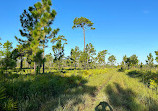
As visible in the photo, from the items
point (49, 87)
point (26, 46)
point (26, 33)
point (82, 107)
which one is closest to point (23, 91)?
point (49, 87)

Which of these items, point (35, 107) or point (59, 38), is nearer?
point (35, 107)

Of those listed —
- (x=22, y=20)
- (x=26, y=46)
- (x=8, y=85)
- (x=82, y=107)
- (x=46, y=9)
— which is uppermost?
(x=46, y=9)

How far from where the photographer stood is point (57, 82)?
19.4ft

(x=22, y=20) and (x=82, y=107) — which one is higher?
(x=22, y=20)

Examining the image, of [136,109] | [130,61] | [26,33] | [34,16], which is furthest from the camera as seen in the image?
[130,61]

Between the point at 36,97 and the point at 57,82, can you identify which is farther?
the point at 57,82

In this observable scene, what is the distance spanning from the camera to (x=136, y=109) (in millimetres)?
3172

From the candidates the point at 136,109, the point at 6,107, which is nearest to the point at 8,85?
the point at 6,107

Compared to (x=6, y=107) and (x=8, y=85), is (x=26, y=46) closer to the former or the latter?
(x=8, y=85)

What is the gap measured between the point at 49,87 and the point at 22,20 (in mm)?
12930

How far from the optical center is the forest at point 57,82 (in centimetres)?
338

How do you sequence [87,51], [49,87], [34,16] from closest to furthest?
1. [49,87]
2. [34,16]
3. [87,51]

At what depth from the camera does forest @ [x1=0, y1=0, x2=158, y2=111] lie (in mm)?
3379

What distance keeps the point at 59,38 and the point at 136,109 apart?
45.3ft
